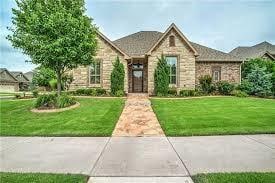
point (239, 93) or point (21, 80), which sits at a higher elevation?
point (21, 80)

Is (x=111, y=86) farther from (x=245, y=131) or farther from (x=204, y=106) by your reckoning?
(x=245, y=131)

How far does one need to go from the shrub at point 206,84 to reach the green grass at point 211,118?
6.22m

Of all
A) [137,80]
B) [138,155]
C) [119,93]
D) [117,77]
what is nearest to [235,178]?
[138,155]

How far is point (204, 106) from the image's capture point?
1800 centimetres

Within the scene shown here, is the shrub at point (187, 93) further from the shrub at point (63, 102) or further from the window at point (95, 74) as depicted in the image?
the shrub at point (63, 102)

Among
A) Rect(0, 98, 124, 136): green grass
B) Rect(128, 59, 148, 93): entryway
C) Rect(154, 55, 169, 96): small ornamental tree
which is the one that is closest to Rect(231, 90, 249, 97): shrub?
Rect(154, 55, 169, 96): small ornamental tree

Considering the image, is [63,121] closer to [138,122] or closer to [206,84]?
[138,122]

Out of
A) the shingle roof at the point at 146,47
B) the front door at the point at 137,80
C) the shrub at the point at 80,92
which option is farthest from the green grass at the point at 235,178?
the front door at the point at 137,80

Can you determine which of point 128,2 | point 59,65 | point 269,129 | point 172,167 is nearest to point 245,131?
point 269,129

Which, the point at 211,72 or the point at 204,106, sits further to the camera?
the point at 211,72

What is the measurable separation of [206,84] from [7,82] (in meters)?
48.2

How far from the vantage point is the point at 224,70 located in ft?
89.5

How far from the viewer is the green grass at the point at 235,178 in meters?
5.43

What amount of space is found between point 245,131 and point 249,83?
16033 mm
